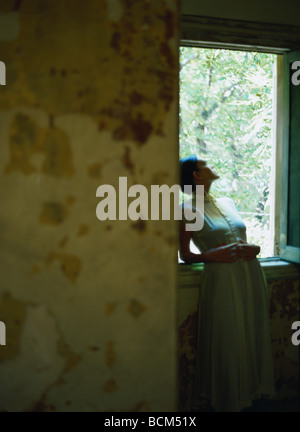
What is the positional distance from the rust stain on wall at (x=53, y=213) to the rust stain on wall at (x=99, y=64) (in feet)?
0.31

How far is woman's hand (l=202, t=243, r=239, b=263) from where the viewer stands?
2.48 m

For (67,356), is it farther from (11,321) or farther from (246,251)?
(246,251)

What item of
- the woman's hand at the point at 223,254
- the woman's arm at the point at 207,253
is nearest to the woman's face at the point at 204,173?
the woman's arm at the point at 207,253

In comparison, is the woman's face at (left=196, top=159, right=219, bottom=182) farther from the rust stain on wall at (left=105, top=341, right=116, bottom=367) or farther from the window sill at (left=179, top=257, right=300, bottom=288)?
the rust stain on wall at (left=105, top=341, right=116, bottom=367)

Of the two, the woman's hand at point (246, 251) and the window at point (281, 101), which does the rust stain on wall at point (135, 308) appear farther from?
the window at point (281, 101)

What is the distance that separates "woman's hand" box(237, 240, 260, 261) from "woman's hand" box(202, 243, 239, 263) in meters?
0.03

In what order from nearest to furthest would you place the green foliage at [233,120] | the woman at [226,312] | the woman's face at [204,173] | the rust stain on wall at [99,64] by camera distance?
1. the rust stain on wall at [99,64]
2. the woman at [226,312]
3. the woman's face at [204,173]
4. the green foliage at [233,120]

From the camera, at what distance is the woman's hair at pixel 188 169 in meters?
2.60

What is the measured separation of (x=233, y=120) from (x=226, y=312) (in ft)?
4.83

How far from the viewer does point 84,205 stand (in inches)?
43.5

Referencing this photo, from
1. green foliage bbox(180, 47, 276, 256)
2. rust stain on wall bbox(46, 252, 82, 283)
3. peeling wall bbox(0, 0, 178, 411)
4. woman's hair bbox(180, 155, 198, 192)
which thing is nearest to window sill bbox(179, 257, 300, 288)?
green foliage bbox(180, 47, 276, 256)

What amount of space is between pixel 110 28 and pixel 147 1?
0.44ft
